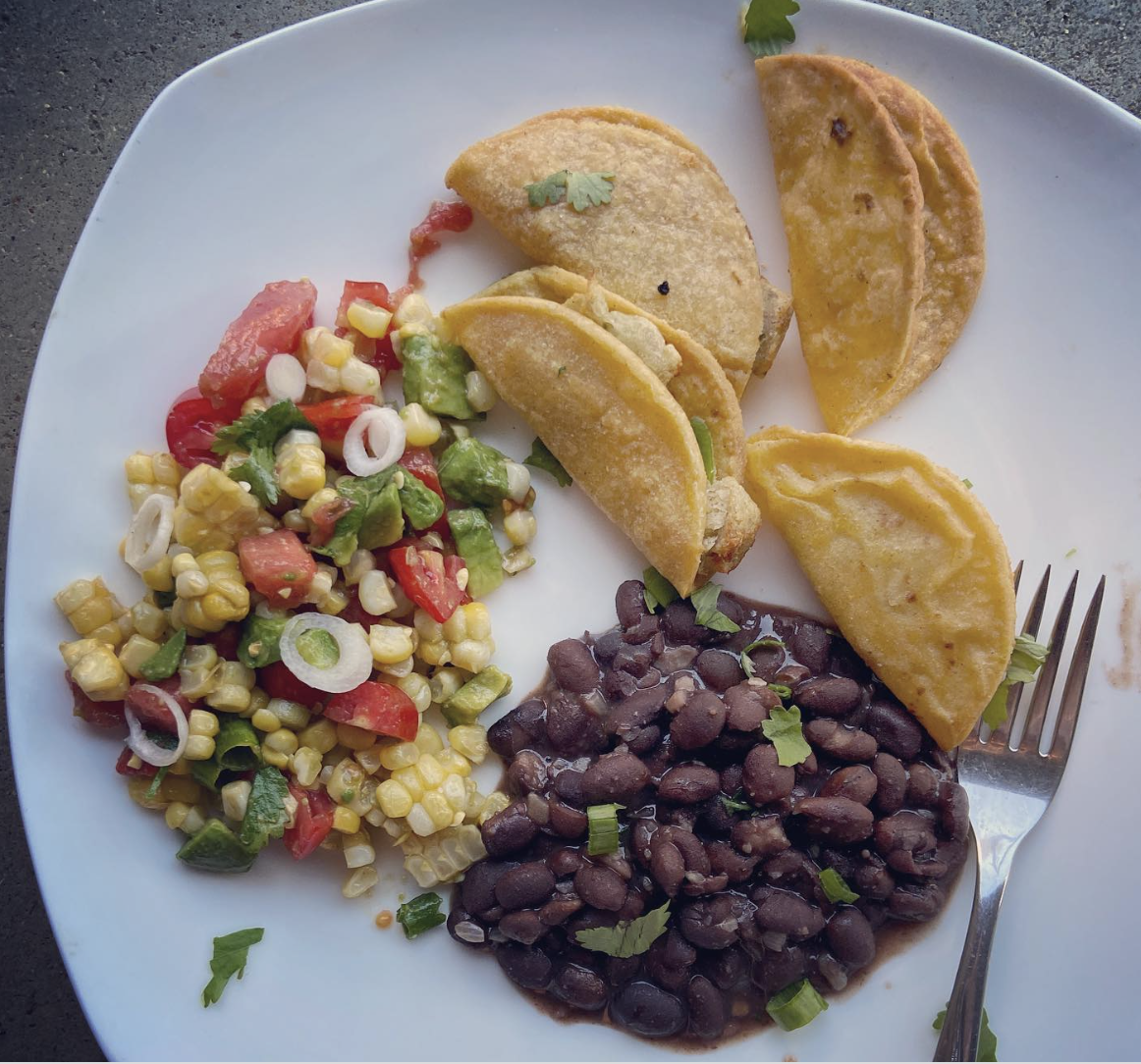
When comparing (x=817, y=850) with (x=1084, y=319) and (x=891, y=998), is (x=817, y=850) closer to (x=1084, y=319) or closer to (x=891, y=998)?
(x=891, y=998)

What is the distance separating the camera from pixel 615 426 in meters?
2.95

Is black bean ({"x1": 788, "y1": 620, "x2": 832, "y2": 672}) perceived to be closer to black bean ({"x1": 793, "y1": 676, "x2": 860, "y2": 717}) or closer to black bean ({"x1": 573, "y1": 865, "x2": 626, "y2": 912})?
black bean ({"x1": 793, "y1": 676, "x2": 860, "y2": 717})

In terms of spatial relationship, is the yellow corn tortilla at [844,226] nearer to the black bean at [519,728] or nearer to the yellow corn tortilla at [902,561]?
the yellow corn tortilla at [902,561]

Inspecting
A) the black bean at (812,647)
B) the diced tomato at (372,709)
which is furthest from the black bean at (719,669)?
the diced tomato at (372,709)

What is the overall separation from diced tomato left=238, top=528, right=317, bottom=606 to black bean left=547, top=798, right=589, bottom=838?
1091 millimetres

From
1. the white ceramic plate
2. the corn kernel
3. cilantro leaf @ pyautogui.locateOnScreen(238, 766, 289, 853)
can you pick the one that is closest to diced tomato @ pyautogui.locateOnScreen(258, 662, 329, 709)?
cilantro leaf @ pyautogui.locateOnScreen(238, 766, 289, 853)

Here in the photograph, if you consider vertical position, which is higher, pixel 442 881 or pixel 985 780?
pixel 442 881

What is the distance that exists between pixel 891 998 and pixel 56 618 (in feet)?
10.5

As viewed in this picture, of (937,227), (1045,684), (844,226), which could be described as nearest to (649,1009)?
(1045,684)

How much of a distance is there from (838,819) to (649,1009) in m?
0.91

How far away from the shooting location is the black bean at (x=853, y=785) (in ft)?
9.22

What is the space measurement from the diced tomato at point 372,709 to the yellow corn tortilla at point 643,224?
1.59 m

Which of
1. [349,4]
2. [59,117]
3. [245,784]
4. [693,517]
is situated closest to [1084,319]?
[693,517]

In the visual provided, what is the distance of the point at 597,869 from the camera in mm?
2814
